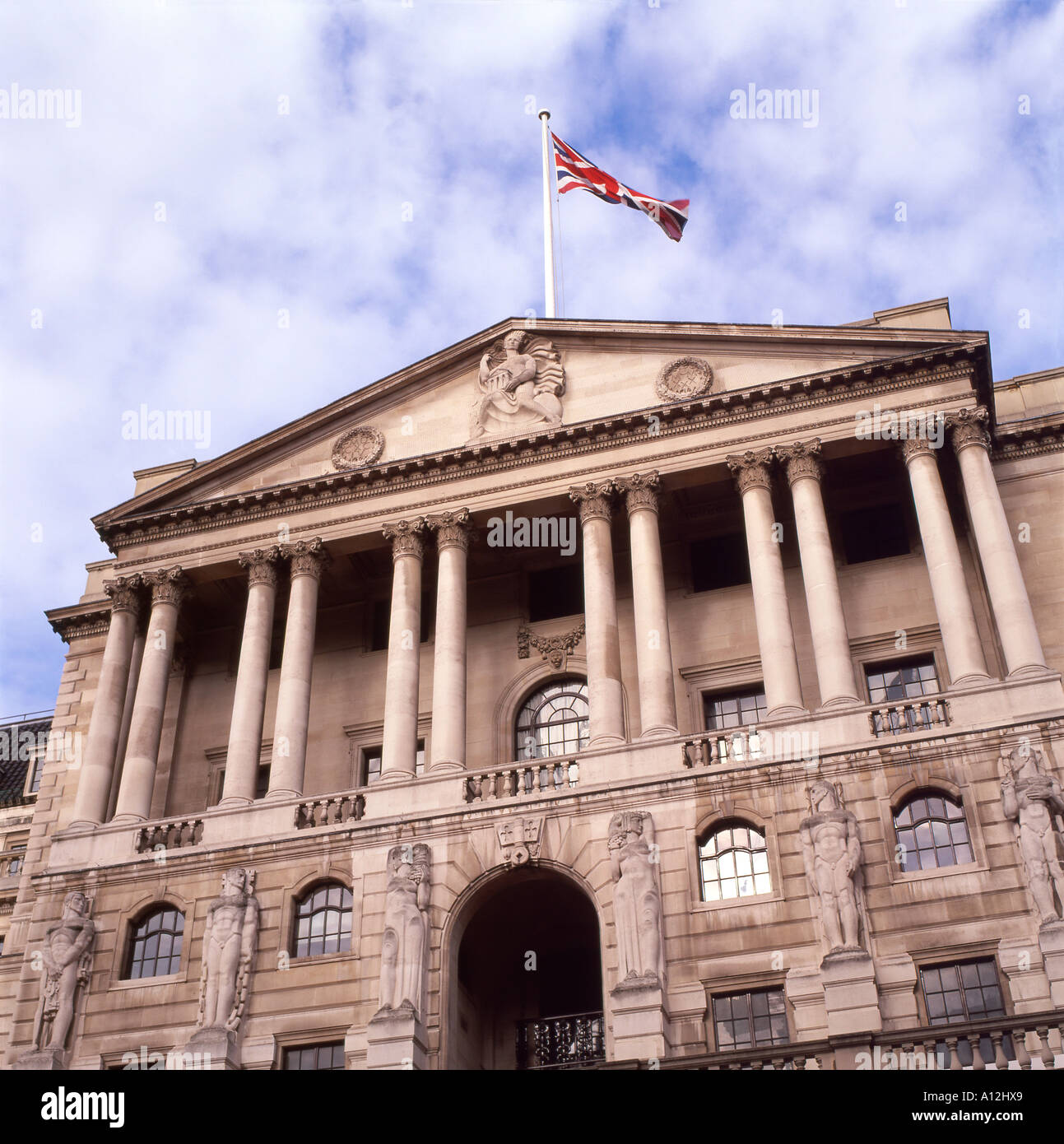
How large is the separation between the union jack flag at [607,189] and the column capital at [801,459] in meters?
9.85

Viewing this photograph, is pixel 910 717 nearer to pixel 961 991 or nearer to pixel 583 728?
pixel 961 991

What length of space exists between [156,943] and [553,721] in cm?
1245

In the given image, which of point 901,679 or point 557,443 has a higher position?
point 557,443

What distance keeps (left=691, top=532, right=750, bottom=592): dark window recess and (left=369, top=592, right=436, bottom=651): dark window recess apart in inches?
316

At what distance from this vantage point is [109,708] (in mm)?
41125

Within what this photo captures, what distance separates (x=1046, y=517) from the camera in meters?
40.0

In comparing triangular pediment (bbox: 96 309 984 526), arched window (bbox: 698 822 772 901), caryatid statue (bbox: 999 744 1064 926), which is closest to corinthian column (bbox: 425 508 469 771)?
triangular pediment (bbox: 96 309 984 526)

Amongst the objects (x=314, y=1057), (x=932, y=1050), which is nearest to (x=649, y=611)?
(x=314, y=1057)

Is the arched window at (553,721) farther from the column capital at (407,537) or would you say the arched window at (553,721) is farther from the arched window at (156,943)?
the arched window at (156,943)

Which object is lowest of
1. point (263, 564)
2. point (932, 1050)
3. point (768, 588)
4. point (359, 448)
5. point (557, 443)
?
point (932, 1050)

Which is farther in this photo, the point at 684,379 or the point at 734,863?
the point at 684,379

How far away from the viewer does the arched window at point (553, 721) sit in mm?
40906
